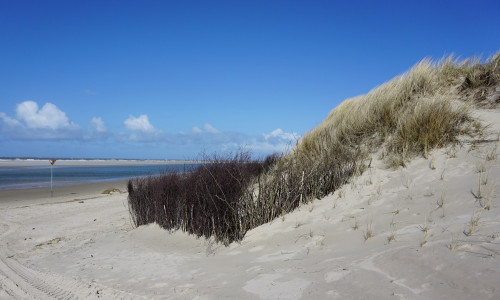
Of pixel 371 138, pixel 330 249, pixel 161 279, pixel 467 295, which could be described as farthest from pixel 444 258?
pixel 371 138

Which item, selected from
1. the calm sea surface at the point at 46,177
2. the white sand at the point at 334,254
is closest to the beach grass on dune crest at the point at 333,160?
the white sand at the point at 334,254

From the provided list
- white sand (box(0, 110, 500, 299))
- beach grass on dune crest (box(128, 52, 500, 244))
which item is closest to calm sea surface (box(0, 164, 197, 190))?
beach grass on dune crest (box(128, 52, 500, 244))

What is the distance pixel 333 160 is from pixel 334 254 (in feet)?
9.21

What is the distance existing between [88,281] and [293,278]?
3095 mm

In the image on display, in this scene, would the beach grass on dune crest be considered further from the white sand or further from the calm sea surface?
the calm sea surface

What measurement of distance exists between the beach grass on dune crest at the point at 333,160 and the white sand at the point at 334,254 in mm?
288

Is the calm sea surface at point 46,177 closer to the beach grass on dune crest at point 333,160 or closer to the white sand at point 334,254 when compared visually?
the beach grass on dune crest at point 333,160

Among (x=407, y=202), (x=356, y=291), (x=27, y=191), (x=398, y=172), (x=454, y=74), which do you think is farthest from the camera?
(x=27, y=191)

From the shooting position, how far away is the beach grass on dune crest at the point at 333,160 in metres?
6.04

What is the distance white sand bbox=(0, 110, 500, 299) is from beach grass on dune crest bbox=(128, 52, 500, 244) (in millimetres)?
288

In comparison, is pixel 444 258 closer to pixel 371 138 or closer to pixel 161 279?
pixel 161 279

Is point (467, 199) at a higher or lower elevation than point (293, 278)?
higher

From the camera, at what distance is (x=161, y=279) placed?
4645 mm

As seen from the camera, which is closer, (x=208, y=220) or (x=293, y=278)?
(x=293, y=278)
